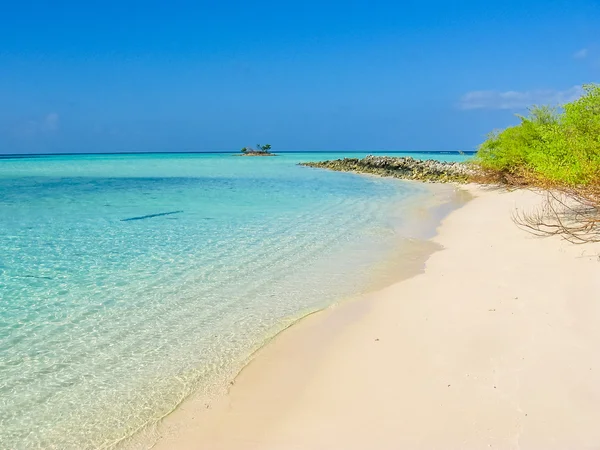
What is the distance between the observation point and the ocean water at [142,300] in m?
4.72

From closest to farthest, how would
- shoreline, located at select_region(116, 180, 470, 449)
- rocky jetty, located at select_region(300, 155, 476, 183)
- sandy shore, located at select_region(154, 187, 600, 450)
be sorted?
sandy shore, located at select_region(154, 187, 600, 450), shoreline, located at select_region(116, 180, 470, 449), rocky jetty, located at select_region(300, 155, 476, 183)

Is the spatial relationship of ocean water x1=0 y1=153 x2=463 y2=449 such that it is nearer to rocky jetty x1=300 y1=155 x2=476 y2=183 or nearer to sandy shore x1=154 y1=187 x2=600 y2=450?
sandy shore x1=154 y1=187 x2=600 y2=450

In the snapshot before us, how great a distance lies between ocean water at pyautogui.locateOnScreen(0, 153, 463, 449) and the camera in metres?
4.72

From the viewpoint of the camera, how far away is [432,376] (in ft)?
15.8

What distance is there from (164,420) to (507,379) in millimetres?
3325

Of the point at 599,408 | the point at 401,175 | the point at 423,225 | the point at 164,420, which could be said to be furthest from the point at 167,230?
the point at 401,175

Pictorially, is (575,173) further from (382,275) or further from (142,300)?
(142,300)

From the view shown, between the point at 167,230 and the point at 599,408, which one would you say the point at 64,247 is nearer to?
the point at 167,230

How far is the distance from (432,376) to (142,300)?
4973mm

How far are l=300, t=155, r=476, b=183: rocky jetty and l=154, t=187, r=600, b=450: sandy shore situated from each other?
25042mm

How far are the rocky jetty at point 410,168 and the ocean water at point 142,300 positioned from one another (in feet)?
65.5

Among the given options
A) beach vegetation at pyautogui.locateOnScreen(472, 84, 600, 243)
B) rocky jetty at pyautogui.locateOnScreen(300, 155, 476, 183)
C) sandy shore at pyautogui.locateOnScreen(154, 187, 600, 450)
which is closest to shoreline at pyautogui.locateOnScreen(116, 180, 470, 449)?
sandy shore at pyautogui.locateOnScreen(154, 187, 600, 450)

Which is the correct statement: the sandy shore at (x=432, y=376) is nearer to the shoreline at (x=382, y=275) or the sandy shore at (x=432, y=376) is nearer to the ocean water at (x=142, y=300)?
the shoreline at (x=382, y=275)

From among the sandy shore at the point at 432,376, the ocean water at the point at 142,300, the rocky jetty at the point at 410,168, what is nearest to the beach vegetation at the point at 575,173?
the sandy shore at the point at 432,376
